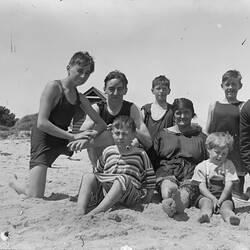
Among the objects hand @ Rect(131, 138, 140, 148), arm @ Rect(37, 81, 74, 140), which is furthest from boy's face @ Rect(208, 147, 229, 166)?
arm @ Rect(37, 81, 74, 140)

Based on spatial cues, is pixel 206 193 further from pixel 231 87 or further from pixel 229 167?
pixel 231 87

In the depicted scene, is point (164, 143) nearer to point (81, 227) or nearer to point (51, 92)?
point (51, 92)

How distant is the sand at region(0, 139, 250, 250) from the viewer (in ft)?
10.1

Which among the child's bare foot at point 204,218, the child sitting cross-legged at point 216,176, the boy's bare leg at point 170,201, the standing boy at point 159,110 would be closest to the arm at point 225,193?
the child sitting cross-legged at point 216,176

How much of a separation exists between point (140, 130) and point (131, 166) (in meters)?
0.63

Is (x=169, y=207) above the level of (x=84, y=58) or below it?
below

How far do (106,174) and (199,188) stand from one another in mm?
968

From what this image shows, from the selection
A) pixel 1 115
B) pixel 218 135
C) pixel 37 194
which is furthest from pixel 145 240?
pixel 1 115

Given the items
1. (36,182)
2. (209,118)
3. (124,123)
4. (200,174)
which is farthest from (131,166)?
(209,118)

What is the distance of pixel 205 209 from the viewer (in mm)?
3947

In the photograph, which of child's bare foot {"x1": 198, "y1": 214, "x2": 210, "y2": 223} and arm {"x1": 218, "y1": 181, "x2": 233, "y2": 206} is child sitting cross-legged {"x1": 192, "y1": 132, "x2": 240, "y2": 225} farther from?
child's bare foot {"x1": 198, "y1": 214, "x2": 210, "y2": 223}

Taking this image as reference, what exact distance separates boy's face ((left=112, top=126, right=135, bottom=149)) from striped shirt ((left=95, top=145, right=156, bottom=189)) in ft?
0.27

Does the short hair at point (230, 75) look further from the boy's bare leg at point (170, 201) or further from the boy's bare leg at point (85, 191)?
the boy's bare leg at point (85, 191)

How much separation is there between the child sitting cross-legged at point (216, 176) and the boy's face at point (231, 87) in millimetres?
1121
